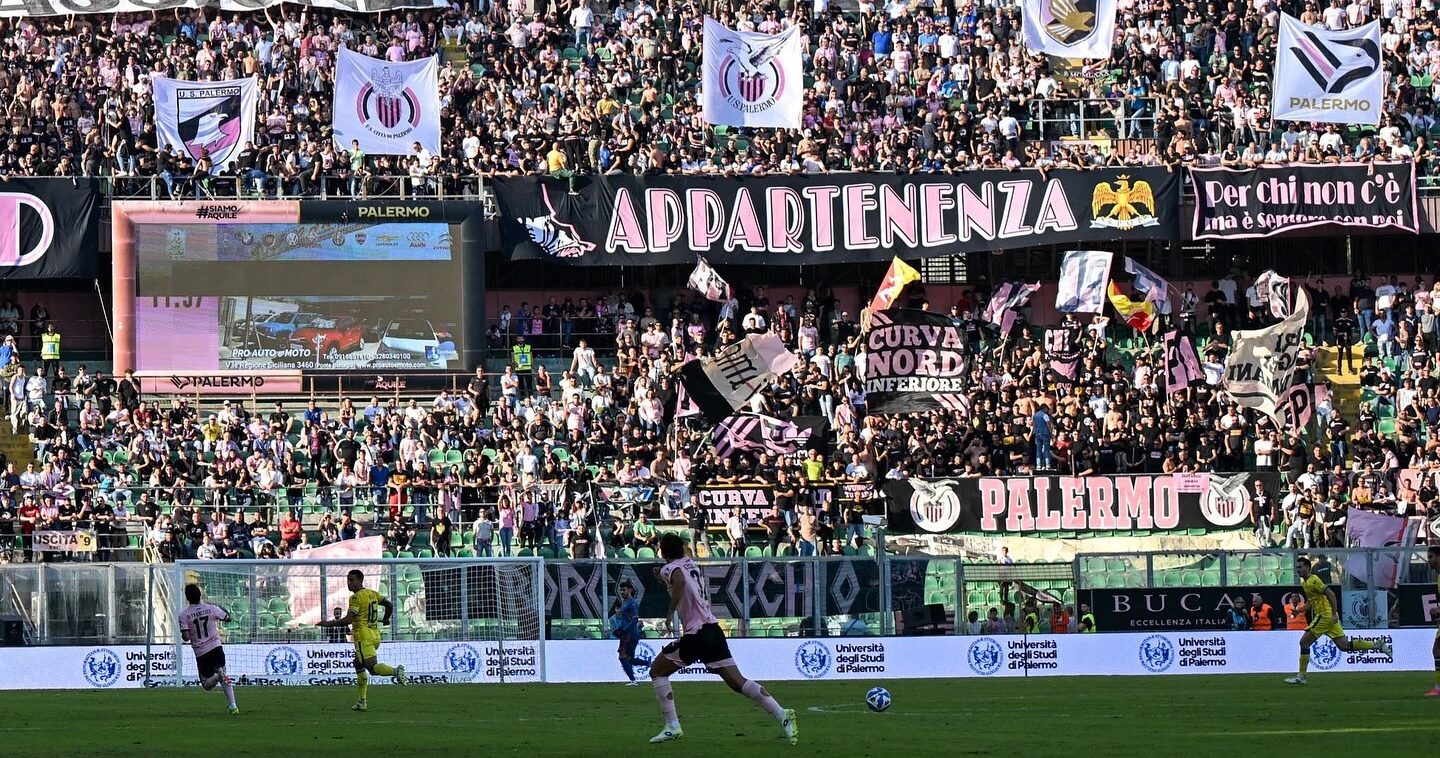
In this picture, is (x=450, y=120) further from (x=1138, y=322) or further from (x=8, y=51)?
(x=1138, y=322)

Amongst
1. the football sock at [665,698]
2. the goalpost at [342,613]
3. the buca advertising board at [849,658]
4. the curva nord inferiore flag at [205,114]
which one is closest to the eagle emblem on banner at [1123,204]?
the buca advertising board at [849,658]

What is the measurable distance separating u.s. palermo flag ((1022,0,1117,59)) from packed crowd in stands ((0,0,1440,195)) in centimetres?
199

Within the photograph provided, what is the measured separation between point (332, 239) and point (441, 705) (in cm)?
2357

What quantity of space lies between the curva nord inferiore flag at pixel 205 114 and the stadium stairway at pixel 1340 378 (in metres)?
24.1

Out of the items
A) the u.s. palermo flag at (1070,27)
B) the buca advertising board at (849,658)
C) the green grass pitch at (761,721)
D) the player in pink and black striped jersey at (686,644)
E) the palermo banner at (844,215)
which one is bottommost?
the buca advertising board at (849,658)

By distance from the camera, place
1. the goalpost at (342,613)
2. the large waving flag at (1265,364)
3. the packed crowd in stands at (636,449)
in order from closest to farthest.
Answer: the goalpost at (342,613)
the packed crowd in stands at (636,449)
the large waving flag at (1265,364)

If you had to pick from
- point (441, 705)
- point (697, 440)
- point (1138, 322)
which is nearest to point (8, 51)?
point (697, 440)

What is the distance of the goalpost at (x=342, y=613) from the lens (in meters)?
31.5

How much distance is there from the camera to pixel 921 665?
1255 inches

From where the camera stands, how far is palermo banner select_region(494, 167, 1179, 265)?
4747 cm

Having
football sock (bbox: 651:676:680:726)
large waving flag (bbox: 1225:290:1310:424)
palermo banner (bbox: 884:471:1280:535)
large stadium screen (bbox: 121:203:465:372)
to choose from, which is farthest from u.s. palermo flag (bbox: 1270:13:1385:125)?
football sock (bbox: 651:676:680:726)

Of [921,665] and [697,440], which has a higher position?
[697,440]

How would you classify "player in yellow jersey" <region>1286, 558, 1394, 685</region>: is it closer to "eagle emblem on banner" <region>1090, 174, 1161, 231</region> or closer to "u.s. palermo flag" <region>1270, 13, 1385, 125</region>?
"u.s. palermo flag" <region>1270, 13, 1385, 125</region>

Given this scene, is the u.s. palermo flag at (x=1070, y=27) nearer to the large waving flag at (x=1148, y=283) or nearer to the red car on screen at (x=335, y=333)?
the large waving flag at (x=1148, y=283)
